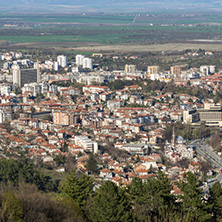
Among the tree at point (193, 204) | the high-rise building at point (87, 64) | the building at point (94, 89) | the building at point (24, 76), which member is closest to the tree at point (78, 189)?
the tree at point (193, 204)

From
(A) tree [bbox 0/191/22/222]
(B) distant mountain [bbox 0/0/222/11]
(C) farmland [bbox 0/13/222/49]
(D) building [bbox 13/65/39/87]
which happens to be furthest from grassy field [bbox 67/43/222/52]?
(B) distant mountain [bbox 0/0/222/11]

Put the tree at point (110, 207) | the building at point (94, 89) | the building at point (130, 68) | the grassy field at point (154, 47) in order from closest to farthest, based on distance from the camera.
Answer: the tree at point (110, 207) → the building at point (94, 89) → the building at point (130, 68) → the grassy field at point (154, 47)

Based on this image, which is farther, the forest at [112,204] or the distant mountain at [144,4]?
the distant mountain at [144,4]

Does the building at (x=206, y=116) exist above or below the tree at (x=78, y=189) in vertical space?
below

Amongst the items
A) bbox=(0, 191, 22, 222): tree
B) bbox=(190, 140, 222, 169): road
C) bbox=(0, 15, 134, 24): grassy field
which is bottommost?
bbox=(190, 140, 222, 169): road

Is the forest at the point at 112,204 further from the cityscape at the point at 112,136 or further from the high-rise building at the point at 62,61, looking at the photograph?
the high-rise building at the point at 62,61

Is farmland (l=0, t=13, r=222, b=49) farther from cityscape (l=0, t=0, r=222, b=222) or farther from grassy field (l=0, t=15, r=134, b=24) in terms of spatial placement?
cityscape (l=0, t=0, r=222, b=222)

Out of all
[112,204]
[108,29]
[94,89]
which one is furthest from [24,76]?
[108,29]

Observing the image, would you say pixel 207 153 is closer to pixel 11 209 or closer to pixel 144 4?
pixel 11 209

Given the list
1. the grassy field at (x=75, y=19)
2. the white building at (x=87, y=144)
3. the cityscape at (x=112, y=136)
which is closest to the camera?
the cityscape at (x=112, y=136)

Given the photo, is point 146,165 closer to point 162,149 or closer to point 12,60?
point 162,149
